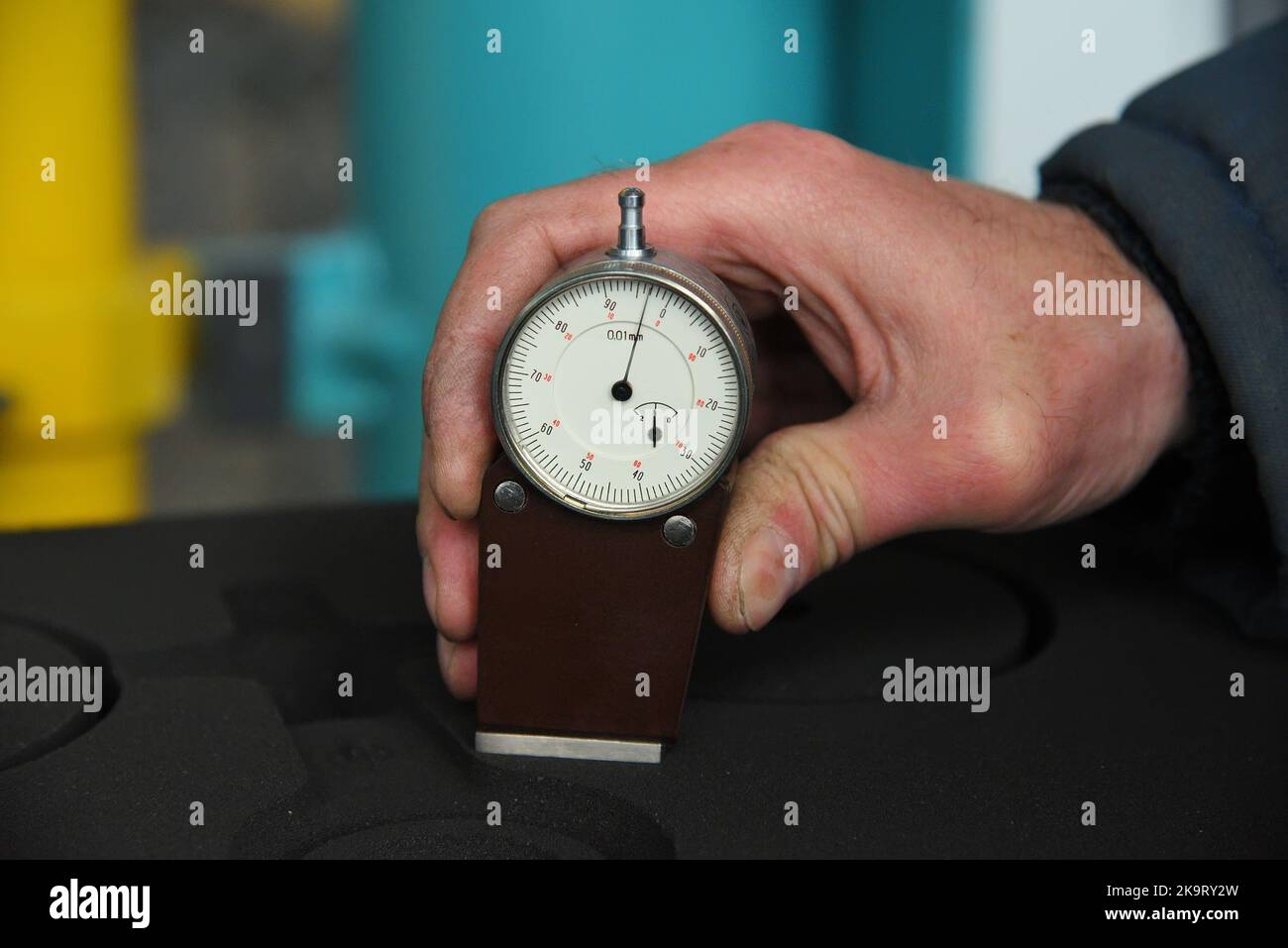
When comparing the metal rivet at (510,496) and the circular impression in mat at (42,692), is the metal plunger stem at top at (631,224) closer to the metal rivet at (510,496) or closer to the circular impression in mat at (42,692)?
the metal rivet at (510,496)

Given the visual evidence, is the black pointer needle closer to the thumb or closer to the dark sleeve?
the thumb

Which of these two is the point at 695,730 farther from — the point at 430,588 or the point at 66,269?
the point at 66,269

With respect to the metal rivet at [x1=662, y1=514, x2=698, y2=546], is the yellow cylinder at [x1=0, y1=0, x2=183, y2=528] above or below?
above

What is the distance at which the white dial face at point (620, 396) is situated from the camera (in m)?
0.76

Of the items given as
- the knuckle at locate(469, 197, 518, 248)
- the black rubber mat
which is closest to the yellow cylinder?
the black rubber mat

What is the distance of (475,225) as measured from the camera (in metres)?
0.90

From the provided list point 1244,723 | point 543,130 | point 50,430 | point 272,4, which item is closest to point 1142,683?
point 1244,723

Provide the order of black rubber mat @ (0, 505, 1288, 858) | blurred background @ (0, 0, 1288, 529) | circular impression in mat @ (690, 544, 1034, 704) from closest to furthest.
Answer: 1. black rubber mat @ (0, 505, 1288, 858)
2. circular impression in mat @ (690, 544, 1034, 704)
3. blurred background @ (0, 0, 1288, 529)

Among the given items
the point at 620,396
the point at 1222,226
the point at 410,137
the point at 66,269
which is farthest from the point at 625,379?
the point at 66,269

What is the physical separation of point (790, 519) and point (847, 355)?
6.7 inches

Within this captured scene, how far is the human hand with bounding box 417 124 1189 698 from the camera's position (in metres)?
0.82

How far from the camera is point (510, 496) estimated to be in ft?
2.57

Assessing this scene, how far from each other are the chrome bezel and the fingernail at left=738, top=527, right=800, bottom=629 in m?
0.05

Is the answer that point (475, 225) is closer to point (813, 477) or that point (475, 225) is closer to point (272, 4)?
point (813, 477)
